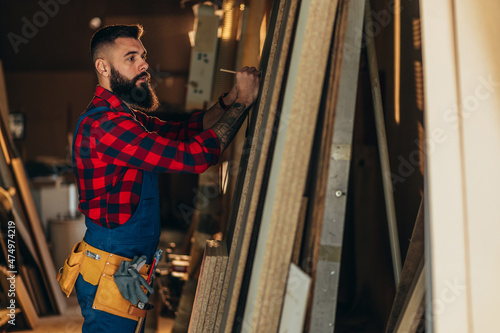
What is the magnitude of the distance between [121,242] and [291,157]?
3.41 feet

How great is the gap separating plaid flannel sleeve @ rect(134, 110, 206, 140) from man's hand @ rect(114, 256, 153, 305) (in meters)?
0.61

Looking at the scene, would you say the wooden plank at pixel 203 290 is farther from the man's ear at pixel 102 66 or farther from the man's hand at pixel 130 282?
the man's ear at pixel 102 66

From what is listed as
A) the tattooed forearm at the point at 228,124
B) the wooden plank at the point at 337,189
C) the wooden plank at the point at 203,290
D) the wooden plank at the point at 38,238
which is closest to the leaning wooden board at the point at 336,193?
the wooden plank at the point at 337,189

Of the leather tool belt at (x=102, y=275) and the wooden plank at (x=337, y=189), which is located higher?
the wooden plank at (x=337, y=189)

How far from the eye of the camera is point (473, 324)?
1033mm

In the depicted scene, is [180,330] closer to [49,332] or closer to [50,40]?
[49,332]

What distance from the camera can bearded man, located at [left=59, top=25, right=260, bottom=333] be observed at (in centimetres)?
164

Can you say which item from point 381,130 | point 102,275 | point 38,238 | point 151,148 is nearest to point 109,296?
point 102,275

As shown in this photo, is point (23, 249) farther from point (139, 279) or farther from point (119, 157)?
point (119, 157)

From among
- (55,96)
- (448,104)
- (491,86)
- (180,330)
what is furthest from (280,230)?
(55,96)

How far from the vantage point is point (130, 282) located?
70.4 inches

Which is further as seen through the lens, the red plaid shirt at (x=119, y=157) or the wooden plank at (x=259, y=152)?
the red plaid shirt at (x=119, y=157)

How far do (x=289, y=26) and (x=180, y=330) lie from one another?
2.46 metres

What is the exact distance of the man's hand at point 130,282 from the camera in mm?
1783
